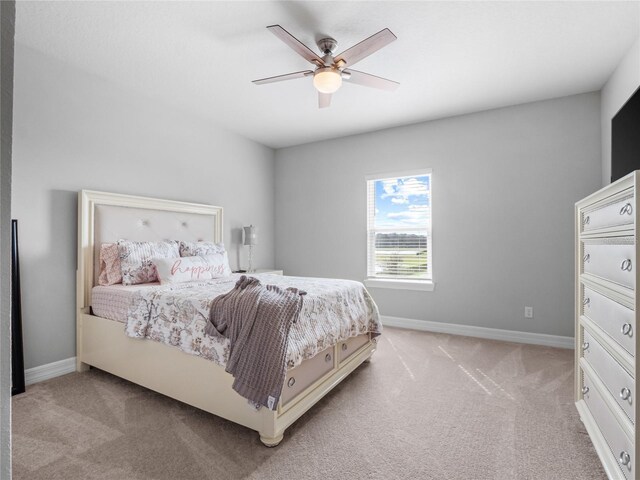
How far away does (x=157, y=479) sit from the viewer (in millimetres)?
1523

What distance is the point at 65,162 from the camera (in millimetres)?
2725

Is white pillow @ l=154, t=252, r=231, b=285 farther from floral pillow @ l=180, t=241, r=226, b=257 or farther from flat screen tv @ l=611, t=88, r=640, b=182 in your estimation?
flat screen tv @ l=611, t=88, r=640, b=182

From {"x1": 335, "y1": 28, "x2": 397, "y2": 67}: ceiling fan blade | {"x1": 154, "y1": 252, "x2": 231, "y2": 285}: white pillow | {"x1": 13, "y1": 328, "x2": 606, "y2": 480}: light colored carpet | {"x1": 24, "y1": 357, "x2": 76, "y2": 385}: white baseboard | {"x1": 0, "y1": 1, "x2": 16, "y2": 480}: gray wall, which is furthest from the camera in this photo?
{"x1": 154, "y1": 252, "x2": 231, "y2": 285}: white pillow

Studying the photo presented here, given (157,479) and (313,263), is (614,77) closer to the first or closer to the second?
(313,263)

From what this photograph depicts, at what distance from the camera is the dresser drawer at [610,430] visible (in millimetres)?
1271

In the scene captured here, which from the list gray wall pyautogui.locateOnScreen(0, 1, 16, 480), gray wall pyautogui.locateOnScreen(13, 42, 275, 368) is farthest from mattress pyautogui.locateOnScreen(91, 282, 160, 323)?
Result: gray wall pyautogui.locateOnScreen(0, 1, 16, 480)

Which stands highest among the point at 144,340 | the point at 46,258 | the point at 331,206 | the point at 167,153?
the point at 167,153

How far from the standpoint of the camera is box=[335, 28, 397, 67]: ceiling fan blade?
75.7 inches

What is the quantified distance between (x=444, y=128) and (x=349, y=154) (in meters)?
1.26

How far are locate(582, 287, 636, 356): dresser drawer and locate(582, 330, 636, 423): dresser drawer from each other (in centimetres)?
11

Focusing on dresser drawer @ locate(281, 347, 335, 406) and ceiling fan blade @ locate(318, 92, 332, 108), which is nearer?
dresser drawer @ locate(281, 347, 335, 406)

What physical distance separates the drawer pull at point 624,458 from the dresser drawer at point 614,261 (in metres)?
0.66

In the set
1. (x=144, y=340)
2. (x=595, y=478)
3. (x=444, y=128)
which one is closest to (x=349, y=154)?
(x=444, y=128)

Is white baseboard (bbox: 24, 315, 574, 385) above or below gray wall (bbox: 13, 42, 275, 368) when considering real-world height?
below
